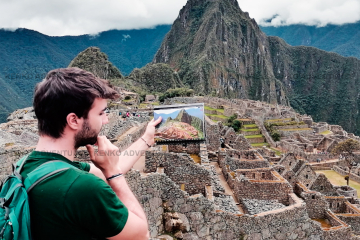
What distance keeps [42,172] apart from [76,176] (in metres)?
0.19

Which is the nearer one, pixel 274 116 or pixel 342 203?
pixel 342 203

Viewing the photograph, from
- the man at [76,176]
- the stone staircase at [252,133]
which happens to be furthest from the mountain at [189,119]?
the stone staircase at [252,133]

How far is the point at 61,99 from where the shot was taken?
1.79 m

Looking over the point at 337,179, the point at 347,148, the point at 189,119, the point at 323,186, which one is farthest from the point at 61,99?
the point at 347,148

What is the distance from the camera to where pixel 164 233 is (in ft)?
21.6

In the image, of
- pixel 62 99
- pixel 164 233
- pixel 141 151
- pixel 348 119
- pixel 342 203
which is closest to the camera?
pixel 62 99

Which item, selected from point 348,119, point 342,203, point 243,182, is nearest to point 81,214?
point 243,182

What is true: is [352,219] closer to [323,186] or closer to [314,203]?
[323,186]

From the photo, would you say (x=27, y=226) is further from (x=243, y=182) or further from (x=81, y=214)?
(x=243, y=182)

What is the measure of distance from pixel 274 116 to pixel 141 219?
50088 mm

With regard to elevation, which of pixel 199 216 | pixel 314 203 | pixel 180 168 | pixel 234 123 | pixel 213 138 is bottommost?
pixel 314 203

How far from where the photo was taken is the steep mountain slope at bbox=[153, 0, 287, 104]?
141 metres

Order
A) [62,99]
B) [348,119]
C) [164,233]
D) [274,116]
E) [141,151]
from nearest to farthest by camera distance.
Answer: [62,99]
[141,151]
[164,233]
[274,116]
[348,119]

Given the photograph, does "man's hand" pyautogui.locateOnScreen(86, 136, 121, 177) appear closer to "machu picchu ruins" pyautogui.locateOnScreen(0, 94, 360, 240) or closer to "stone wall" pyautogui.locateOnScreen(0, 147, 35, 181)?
"machu picchu ruins" pyautogui.locateOnScreen(0, 94, 360, 240)
